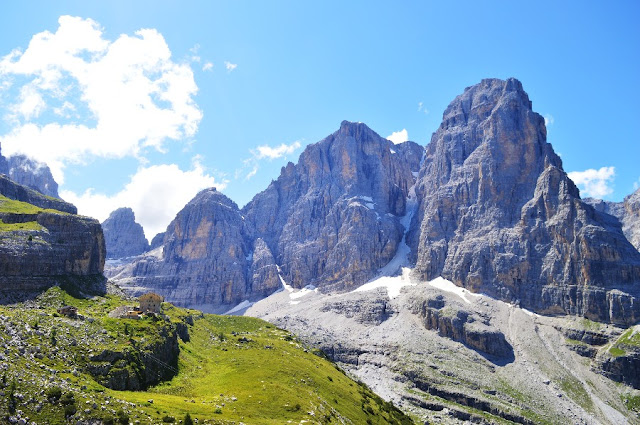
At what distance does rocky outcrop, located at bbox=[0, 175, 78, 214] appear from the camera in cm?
18150

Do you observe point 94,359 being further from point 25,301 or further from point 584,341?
point 584,341

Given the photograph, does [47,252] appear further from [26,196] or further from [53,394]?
[26,196]

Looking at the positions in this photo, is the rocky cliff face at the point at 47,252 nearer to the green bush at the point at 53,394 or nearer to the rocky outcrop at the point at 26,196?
the green bush at the point at 53,394

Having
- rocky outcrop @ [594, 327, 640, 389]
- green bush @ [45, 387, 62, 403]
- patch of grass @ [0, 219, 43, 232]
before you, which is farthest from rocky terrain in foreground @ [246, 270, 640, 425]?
green bush @ [45, 387, 62, 403]

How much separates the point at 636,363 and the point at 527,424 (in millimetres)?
58129

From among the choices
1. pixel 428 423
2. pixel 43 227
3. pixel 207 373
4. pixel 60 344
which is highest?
pixel 43 227

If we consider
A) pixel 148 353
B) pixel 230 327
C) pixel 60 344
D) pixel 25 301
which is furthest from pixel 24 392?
pixel 230 327

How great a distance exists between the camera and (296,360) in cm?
10206

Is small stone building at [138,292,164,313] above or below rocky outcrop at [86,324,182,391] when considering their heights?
above

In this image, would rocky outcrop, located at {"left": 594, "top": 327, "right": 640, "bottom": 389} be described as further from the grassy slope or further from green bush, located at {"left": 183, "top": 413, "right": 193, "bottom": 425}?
green bush, located at {"left": 183, "top": 413, "right": 193, "bottom": 425}

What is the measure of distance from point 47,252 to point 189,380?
2042 inches

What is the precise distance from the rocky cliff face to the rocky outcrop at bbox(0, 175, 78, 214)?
62110mm

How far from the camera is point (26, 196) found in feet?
627

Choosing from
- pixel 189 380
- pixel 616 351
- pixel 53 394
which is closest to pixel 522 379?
pixel 616 351
